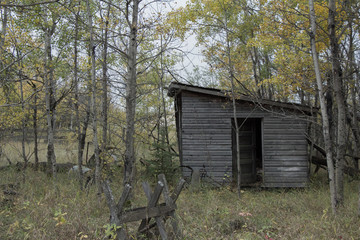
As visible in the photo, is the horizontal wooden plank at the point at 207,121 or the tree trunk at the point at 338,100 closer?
the tree trunk at the point at 338,100

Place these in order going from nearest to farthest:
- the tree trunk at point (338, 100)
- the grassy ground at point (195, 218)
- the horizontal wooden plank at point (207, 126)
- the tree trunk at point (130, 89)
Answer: the grassy ground at point (195, 218)
the tree trunk at point (338, 100)
the tree trunk at point (130, 89)
the horizontal wooden plank at point (207, 126)

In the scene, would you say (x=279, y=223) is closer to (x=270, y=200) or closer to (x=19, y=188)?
(x=270, y=200)

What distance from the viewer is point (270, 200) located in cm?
786

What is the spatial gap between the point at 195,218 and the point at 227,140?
15.3ft

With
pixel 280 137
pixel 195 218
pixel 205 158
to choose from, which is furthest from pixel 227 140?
pixel 195 218

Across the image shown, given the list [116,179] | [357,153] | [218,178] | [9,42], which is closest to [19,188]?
[116,179]

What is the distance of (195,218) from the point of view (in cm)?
592

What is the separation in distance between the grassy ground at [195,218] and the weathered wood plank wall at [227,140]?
209cm

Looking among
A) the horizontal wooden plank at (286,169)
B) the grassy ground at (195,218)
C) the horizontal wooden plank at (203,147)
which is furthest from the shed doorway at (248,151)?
the grassy ground at (195,218)

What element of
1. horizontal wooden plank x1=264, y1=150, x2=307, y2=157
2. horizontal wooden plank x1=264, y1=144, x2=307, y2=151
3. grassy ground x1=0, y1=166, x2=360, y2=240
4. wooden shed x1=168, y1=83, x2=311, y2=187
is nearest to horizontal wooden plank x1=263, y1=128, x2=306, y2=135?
wooden shed x1=168, y1=83, x2=311, y2=187

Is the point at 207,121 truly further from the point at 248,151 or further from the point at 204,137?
the point at 248,151

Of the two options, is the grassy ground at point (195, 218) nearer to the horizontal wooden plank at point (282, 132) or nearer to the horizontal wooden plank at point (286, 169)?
the horizontal wooden plank at point (286, 169)

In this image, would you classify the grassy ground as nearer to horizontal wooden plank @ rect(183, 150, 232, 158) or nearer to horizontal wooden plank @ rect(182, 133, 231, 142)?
horizontal wooden plank @ rect(183, 150, 232, 158)

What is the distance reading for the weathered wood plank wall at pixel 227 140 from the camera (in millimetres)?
10016
